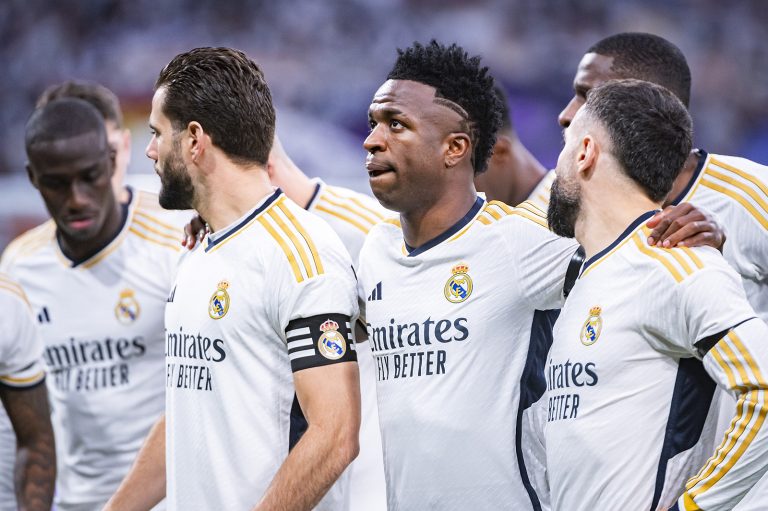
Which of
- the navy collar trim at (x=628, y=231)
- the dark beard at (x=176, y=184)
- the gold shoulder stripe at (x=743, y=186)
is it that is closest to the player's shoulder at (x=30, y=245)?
the dark beard at (x=176, y=184)

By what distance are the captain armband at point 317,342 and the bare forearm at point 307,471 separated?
176 mm

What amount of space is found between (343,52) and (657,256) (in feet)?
22.6

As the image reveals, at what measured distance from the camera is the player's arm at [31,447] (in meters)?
4.61

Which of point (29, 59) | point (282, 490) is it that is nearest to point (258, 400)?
point (282, 490)

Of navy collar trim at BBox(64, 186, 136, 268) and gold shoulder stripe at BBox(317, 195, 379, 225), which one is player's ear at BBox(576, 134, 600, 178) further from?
navy collar trim at BBox(64, 186, 136, 268)

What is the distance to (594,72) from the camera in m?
4.13

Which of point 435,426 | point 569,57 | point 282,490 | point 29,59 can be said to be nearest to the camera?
point 282,490

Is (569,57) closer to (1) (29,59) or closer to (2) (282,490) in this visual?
(1) (29,59)

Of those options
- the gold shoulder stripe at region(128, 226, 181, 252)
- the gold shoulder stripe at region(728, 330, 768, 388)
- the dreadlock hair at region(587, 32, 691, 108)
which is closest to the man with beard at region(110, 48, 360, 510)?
the gold shoulder stripe at region(728, 330, 768, 388)

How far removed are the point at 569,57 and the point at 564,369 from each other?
6515 millimetres

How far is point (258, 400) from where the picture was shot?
10.3 ft

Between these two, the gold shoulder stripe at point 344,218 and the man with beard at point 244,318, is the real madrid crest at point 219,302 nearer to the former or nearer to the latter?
the man with beard at point 244,318

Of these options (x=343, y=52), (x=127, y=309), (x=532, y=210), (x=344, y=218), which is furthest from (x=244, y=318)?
(x=343, y=52)

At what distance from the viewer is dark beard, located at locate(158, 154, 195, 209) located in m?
3.35
